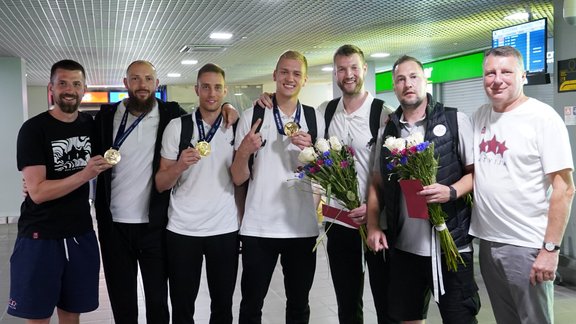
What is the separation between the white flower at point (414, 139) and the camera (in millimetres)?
2387

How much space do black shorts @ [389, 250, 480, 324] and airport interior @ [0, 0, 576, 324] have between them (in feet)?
5.58

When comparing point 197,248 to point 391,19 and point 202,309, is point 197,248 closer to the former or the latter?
point 202,309

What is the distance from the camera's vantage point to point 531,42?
255 inches

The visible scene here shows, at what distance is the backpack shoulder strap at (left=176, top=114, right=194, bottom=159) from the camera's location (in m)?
2.97

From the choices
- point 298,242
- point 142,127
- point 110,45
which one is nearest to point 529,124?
point 298,242

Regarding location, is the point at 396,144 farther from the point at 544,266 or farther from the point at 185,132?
the point at 185,132

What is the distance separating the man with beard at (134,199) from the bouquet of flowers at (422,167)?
1433mm

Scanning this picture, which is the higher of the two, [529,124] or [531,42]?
[531,42]

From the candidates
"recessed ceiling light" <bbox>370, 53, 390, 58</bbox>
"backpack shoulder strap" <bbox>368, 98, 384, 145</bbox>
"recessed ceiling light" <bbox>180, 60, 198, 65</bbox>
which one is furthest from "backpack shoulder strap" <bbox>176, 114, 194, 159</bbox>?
"recessed ceiling light" <bbox>180, 60, 198, 65</bbox>

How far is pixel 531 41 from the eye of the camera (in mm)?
6469

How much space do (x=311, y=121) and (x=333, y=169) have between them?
46 cm

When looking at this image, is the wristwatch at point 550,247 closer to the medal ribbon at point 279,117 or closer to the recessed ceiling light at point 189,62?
the medal ribbon at point 279,117

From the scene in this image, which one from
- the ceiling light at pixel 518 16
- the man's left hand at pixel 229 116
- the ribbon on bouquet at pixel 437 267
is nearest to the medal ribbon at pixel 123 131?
the man's left hand at pixel 229 116

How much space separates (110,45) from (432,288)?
8347 mm
